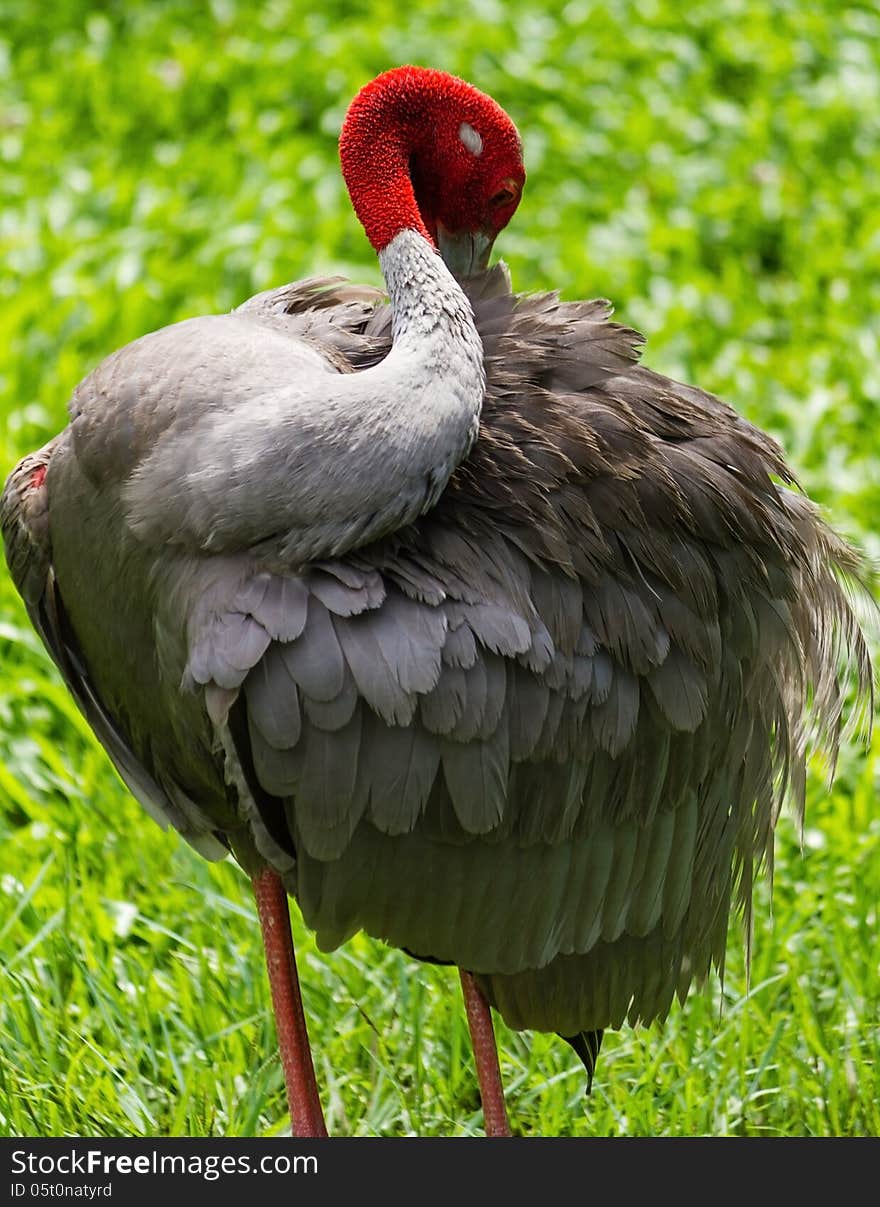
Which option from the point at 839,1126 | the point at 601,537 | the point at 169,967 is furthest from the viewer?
the point at 169,967

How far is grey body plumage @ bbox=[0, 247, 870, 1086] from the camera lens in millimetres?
2719

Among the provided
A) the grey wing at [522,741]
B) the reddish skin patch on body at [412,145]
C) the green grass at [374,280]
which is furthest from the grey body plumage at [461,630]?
the green grass at [374,280]

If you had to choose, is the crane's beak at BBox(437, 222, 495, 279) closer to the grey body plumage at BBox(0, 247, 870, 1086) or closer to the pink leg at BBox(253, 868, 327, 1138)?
the grey body plumage at BBox(0, 247, 870, 1086)

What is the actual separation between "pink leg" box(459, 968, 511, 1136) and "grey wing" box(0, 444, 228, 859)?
1.87 ft

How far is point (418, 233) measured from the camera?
115 inches

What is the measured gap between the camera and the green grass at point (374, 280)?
12.0ft

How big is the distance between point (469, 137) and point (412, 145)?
99 mm

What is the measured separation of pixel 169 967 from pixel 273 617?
5.19ft

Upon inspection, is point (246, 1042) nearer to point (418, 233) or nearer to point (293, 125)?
point (418, 233)

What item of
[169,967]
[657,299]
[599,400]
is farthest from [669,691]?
[657,299]

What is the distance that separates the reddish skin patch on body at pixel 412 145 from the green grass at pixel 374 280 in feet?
5.60

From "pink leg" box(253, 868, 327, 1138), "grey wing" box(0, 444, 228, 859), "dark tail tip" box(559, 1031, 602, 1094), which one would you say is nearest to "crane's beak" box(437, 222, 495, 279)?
"grey wing" box(0, 444, 228, 859)

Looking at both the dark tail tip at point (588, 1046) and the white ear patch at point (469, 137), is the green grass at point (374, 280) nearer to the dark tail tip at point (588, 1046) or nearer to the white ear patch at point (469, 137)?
the dark tail tip at point (588, 1046)
